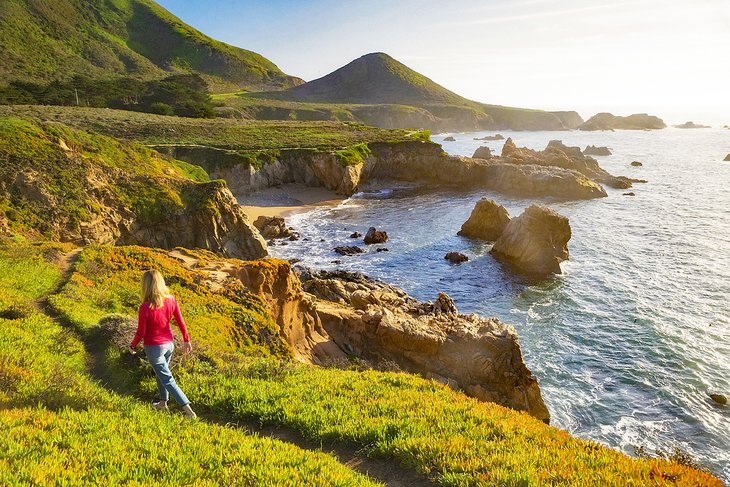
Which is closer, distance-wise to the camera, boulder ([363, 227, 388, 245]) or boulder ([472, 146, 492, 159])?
boulder ([363, 227, 388, 245])

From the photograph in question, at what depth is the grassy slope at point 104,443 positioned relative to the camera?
6762mm

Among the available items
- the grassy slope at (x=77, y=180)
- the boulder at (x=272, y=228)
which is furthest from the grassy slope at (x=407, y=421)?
the boulder at (x=272, y=228)

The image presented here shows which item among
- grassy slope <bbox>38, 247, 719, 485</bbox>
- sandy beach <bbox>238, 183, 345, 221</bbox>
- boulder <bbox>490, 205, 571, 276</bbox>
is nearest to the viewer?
grassy slope <bbox>38, 247, 719, 485</bbox>

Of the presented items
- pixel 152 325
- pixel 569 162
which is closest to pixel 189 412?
pixel 152 325

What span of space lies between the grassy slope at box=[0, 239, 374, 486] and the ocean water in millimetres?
19286

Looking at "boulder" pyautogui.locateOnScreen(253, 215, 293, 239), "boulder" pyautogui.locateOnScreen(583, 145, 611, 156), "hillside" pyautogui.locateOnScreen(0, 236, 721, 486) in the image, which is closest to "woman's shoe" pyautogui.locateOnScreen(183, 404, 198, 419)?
"hillside" pyautogui.locateOnScreen(0, 236, 721, 486)

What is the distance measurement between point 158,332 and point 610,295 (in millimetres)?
37285

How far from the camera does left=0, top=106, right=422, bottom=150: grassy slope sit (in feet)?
229

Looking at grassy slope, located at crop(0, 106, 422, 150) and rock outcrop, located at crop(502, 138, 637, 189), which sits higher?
grassy slope, located at crop(0, 106, 422, 150)

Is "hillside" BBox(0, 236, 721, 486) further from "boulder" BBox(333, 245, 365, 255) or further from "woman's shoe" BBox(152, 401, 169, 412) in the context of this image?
"boulder" BBox(333, 245, 365, 255)

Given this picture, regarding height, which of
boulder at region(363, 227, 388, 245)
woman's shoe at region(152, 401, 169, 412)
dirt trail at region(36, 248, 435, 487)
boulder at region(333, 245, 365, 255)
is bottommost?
boulder at region(333, 245, 365, 255)

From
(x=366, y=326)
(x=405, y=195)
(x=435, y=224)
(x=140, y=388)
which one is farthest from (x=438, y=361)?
(x=405, y=195)

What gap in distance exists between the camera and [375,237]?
2095 inches

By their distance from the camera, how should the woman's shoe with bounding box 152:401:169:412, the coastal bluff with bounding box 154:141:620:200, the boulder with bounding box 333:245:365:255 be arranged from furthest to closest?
the coastal bluff with bounding box 154:141:620:200, the boulder with bounding box 333:245:365:255, the woman's shoe with bounding box 152:401:169:412
